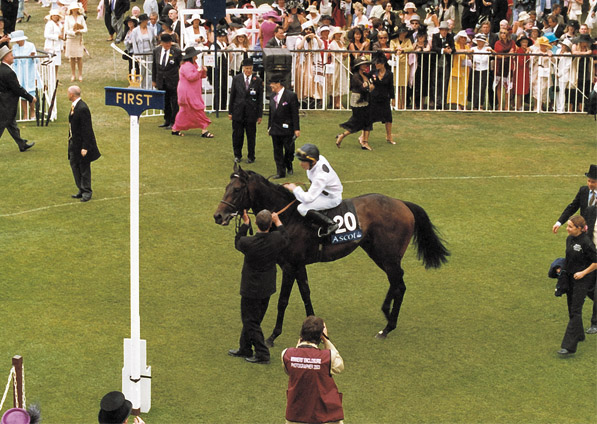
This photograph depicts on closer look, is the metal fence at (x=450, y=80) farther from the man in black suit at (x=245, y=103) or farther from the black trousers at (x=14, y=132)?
the black trousers at (x=14, y=132)

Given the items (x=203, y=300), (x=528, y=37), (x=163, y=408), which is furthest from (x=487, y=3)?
(x=163, y=408)

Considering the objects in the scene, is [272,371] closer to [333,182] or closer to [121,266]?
[333,182]

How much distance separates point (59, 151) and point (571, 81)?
39.8 ft

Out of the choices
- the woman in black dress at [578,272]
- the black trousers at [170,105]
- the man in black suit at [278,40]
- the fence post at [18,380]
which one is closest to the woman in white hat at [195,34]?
the man in black suit at [278,40]

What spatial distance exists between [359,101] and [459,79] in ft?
16.4

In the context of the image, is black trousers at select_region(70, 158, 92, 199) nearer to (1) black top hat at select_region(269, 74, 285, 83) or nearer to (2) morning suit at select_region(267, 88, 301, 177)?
(2) morning suit at select_region(267, 88, 301, 177)

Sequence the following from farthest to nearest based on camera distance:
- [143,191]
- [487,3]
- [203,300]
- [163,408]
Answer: [487,3] < [143,191] < [203,300] < [163,408]

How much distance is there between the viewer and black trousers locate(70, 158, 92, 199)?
1702 cm

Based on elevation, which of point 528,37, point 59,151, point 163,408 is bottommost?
point 163,408

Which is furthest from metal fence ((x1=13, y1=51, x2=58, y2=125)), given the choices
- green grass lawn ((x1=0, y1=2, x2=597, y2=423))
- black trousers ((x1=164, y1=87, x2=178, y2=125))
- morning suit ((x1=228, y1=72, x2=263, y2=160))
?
morning suit ((x1=228, y1=72, x2=263, y2=160))

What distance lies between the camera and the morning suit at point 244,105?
1923 centimetres

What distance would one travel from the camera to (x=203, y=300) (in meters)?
13.3

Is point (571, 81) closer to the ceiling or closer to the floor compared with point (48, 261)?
closer to the ceiling

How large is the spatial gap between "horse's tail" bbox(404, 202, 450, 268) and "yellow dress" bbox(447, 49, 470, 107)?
12082 mm
